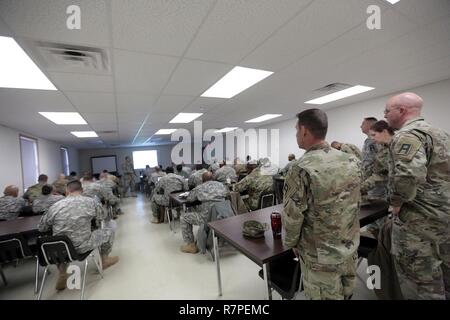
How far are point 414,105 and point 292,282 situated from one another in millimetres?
1572

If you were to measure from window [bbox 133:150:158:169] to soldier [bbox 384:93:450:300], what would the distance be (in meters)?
13.4

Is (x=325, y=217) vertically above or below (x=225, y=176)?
above

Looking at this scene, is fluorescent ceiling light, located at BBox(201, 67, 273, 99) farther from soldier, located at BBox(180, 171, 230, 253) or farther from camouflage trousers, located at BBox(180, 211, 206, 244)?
camouflage trousers, located at BBox(180, 211, 206, 244)

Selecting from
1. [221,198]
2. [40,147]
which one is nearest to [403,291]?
[221,198]

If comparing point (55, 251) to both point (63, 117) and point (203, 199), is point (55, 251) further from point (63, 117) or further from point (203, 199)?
point (63, 117)

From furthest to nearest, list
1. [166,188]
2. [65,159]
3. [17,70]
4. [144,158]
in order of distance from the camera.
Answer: [144,158]
[65,159]
[166,188]
[17,70]

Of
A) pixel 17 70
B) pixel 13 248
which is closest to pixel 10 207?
pixel 13 248

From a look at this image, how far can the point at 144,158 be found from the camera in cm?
1355

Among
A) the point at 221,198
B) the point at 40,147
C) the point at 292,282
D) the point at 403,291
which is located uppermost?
the point at 40,147

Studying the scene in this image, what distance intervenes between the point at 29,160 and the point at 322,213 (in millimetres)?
7922

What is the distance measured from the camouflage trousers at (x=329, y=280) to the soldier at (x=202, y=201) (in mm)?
1979

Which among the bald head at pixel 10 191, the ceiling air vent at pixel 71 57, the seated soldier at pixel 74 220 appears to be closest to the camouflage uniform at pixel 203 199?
the seated soldier at pixel 74 220
